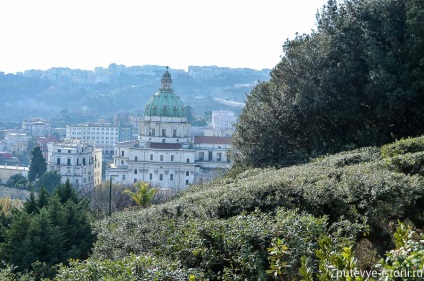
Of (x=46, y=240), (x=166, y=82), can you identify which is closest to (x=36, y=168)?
(x=166, y=82)

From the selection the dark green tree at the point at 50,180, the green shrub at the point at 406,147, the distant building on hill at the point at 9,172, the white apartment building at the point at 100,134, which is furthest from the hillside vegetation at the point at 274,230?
the white apartment building at the point at 100,134

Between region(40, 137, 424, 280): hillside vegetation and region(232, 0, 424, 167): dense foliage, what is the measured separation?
608 centimetres

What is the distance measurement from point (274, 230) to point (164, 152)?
64125 mm

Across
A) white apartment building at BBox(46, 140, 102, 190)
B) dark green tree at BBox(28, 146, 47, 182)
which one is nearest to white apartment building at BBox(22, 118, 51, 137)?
white apartment building at BBox(46, 140, 102, 190)

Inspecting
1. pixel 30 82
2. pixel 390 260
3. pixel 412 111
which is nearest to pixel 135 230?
pixel 390 260

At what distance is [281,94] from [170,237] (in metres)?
9.55

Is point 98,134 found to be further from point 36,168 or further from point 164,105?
point 36,168

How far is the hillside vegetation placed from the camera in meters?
4.54

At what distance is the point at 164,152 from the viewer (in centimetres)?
6881

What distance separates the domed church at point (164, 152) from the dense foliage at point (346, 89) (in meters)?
53.1

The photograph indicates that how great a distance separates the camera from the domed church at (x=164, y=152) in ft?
225

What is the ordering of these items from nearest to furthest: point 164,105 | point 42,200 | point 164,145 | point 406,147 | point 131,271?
point 131,271 → point 406,147 → point 42,200 → point 164,105 → point 164,145

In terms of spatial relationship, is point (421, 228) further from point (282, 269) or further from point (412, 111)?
point (412, 111)

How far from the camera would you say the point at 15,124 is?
142 metres
